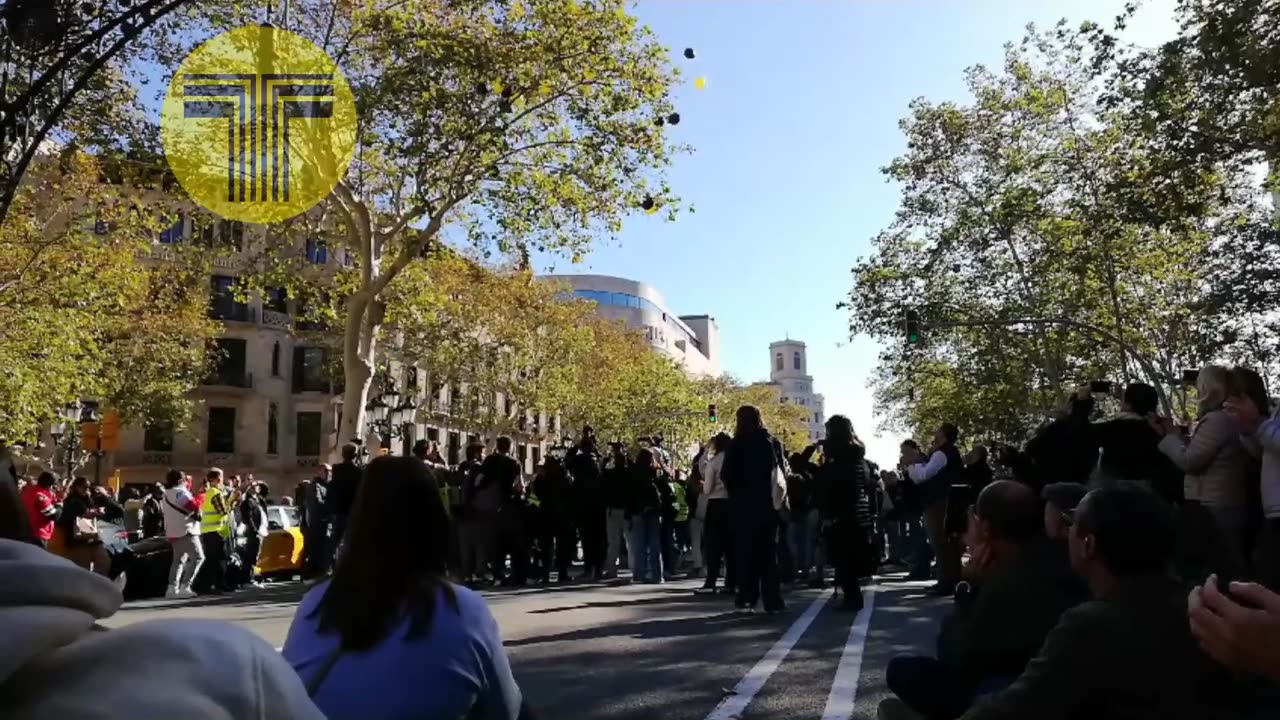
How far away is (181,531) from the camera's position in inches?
583

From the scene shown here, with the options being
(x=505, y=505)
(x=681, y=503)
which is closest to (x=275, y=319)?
(x=681, y=503)

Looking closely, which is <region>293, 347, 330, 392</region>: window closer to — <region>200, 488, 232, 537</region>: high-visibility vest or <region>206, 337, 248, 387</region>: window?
<region>206, 337, 248, 387</region>: window

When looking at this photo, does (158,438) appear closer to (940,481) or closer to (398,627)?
(940,481)

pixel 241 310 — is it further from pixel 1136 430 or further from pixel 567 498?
pixel 1136 430

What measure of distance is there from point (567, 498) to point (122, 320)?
27734 mm

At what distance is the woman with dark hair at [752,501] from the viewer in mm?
9984

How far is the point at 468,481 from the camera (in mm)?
14406

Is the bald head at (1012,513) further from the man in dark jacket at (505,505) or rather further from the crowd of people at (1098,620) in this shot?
the man in dark jacket at (505,505)

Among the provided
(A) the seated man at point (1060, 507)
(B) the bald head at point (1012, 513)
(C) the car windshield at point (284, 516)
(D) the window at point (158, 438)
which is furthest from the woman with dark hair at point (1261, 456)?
(D) the window at point (158, 438)

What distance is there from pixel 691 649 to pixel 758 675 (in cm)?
119

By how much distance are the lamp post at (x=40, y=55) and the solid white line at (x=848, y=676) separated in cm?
883

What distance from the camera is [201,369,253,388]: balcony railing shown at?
2133 inches

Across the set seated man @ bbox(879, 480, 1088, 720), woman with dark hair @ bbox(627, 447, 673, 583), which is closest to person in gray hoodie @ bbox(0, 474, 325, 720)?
seated man @ bbox(879, 480, 1088, 720)

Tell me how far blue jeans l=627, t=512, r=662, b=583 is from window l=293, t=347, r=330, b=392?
45.2m
